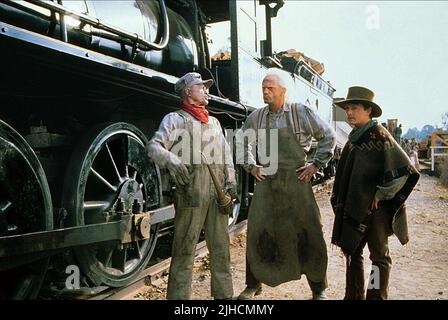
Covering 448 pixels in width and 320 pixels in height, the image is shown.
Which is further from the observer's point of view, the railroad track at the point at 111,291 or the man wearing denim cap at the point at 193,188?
the railroad track at the point at 111,291

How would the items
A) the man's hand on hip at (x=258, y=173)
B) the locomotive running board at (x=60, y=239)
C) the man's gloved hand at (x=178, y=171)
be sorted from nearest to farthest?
the locomotive running board at (x=60, y=239), the man's gloved hand at (x=178, y=171), the man's hand on hip at (x=258, y=173)

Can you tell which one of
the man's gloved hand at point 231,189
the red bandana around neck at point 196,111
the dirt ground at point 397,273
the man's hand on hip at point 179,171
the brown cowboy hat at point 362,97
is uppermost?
the brown cowboy hat at point 362,97

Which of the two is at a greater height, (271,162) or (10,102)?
(10,102)

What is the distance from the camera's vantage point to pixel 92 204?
2750 millimetres

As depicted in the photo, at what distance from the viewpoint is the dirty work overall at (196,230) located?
246cm

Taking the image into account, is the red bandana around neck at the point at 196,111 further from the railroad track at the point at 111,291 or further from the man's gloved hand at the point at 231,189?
the railroad track at the point at 111,291

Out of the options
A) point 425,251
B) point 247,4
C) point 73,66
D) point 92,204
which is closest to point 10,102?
point 73,66

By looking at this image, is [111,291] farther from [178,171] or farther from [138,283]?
[178,171]

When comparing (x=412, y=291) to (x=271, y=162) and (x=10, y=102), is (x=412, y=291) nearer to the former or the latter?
(x=271, y=162)

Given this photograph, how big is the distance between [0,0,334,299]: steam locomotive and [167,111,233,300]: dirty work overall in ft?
1.31

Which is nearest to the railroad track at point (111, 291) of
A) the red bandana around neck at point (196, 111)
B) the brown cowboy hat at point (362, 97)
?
the red bandana around neck at point (196, 111)

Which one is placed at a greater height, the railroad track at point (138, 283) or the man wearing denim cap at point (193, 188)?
the man wearing denim cap at point (193, 188)

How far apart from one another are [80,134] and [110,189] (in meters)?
0.47

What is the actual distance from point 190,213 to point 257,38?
3.58m
